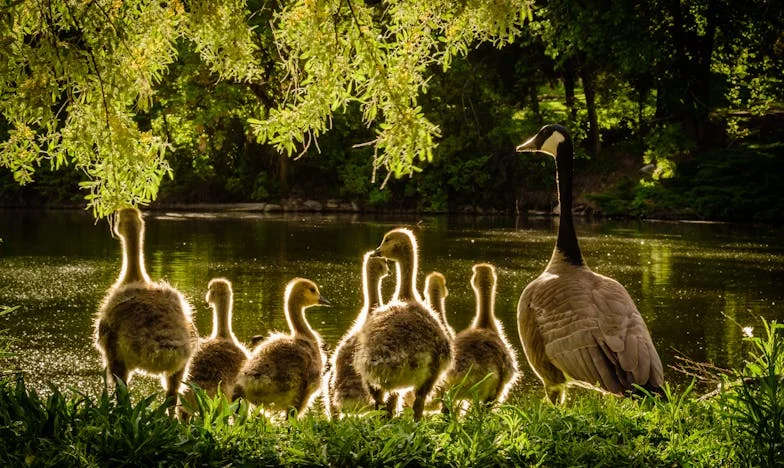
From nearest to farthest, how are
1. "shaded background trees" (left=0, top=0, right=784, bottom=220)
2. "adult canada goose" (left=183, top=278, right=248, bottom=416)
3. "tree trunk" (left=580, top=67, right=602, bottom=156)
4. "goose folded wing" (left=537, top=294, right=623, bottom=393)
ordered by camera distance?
"goose folded wing" (left=537, top=294, right=623, bottom=393), "adult canada goose" (left=183, top=278, right=248, bottom=416), "shaded background trees" (left=0, top=0, right=784, bottom=220), "tree trunk" (left=580, top=67, right=602, bottom=156)

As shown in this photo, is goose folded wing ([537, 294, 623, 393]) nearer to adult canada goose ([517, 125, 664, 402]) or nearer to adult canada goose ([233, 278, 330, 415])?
adult canada goose ([517, 125, 664, 402])

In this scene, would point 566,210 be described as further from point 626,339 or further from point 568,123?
point 568,123

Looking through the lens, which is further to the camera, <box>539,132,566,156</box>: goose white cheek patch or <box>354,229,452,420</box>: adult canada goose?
<box>539,132,566,156</box>: goose white cheek patch

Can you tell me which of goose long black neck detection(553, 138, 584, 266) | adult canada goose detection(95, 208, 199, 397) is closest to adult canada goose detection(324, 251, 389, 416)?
adult canada goose detection(95, 208, 199, 397)

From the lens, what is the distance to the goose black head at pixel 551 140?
10.4m

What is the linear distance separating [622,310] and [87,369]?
22.8ft

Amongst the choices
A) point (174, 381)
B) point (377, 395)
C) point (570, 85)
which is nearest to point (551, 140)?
point (377, 395)

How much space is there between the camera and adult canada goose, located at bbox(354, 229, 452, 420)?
6.75m

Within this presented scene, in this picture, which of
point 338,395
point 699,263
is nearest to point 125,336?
point 338,395

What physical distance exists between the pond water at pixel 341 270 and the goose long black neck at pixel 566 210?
268 cm

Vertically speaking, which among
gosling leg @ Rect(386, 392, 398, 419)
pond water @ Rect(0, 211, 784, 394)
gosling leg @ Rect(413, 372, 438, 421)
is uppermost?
gosling leg @ Rect(413, 372, 438, 421)

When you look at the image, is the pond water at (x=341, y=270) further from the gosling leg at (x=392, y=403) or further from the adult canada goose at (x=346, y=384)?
the gosling leg at (x=392, y=403)

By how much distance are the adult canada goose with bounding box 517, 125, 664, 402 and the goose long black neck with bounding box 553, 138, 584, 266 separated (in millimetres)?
13

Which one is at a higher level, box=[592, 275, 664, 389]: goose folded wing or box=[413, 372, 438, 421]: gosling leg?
box=[592, 275, 664, 389]: goose folded wing
